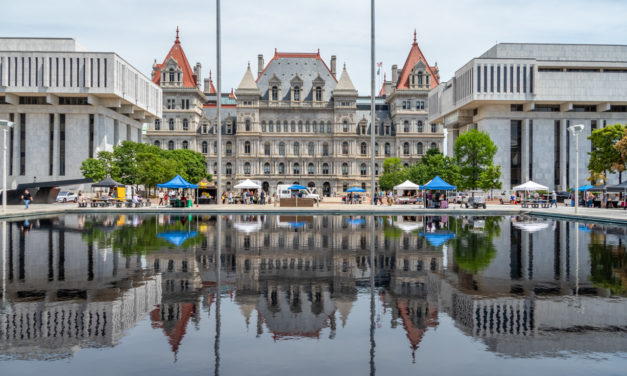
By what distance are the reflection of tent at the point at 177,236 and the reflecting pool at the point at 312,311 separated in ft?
7.26

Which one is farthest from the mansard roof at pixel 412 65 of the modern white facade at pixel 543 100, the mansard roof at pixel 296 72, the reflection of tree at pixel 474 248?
the reflection of tree at pixel 474 248

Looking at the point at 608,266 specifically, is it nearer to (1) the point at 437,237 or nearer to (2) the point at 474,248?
(2) the point at 474,248

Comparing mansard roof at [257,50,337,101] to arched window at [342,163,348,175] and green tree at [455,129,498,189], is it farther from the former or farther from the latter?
green tree at [455,129,498,189]

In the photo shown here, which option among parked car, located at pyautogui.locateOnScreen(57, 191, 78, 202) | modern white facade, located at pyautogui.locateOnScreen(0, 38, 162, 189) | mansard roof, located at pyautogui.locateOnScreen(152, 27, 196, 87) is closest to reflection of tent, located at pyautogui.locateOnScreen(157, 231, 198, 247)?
parked car, located at pyautogui.locateOnScreen(57, 191, 78, 202)

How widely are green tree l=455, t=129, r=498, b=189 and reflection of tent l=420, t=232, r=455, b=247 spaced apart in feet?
112

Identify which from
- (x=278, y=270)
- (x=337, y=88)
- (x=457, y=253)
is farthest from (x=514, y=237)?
(x=337, y=88)

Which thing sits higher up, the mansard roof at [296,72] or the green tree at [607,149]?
the mansard roof at [296,72]

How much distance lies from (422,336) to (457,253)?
320 inches

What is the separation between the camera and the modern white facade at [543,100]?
64.6m

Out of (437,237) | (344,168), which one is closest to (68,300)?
(437,237)

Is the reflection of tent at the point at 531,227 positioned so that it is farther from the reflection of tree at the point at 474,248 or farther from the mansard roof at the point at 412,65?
the mansard roof at the point at 412,65

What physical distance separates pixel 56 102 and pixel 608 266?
64536 mm

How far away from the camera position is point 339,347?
21.4 ft

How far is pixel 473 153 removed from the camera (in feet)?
176
